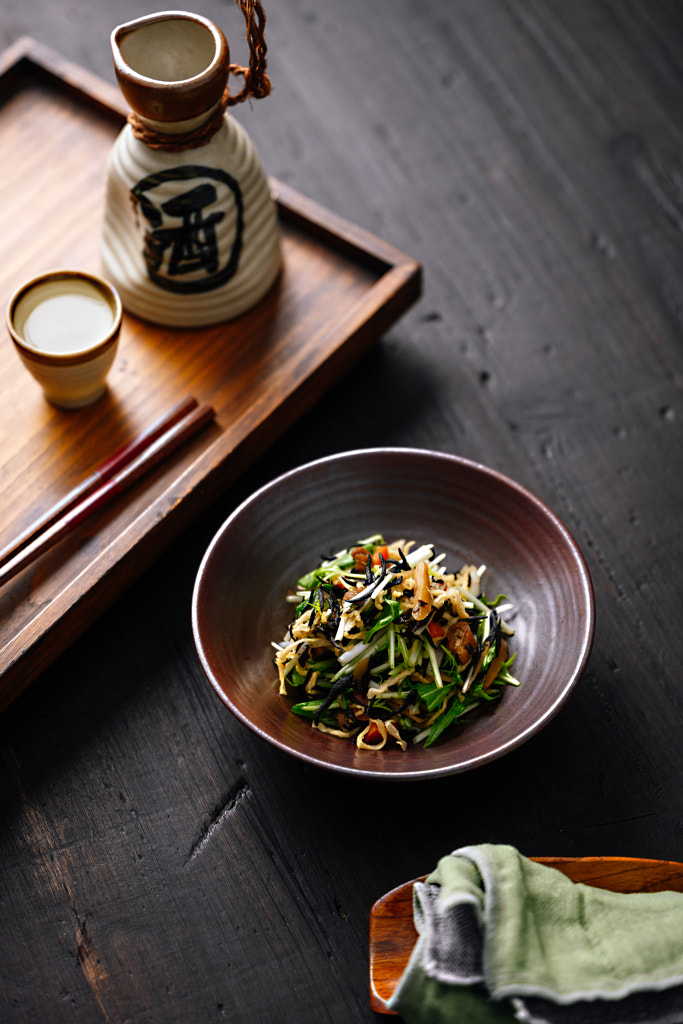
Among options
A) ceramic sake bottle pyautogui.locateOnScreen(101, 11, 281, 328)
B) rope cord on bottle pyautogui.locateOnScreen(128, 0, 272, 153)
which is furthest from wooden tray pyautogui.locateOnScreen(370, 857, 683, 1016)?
rope cord on bottle pyautogui.locateOnScreen(128, 0, 272, 153)

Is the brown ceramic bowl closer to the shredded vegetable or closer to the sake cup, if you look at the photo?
the shredded vegetable

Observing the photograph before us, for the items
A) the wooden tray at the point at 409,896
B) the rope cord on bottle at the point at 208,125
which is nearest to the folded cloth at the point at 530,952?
the wooden tray at the point at 409,896

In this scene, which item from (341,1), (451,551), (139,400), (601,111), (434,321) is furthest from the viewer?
(341,1)

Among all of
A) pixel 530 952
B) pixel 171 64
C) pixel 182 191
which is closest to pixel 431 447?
pixel 182 191

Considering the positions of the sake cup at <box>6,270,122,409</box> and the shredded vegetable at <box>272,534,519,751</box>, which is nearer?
the shredded vegetable at <box>272,534,519,751</box>

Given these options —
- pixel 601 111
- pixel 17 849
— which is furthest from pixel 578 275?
pixel 17 849

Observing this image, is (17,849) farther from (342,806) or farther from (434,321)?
(434,321)

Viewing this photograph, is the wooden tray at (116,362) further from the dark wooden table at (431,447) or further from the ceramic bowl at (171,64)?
the ceramic bowl at (171,64)
